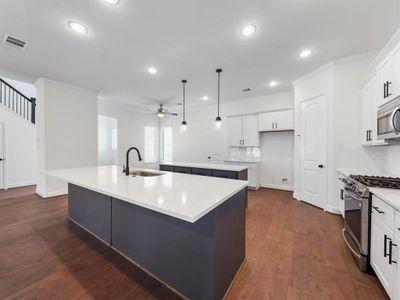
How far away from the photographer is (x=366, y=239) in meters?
1.71

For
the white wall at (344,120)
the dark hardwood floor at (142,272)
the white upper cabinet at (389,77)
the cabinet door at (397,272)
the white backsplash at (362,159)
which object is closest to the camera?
the cabinet door at (397,272)

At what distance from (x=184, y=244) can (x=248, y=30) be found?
2.66m

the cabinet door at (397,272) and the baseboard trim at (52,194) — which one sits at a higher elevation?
the cabinet door at (397,272)

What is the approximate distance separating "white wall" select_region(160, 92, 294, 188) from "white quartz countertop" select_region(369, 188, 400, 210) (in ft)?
11.5

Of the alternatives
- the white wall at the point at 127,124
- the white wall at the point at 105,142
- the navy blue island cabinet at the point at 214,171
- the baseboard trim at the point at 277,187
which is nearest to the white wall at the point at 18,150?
the white wall at the point at 105,142

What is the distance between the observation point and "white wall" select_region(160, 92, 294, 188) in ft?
16.4

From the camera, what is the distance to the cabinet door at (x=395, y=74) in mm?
1778

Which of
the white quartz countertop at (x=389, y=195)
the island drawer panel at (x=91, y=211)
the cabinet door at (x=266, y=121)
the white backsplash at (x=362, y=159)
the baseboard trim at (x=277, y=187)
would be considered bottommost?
the baseboard trim at (x=277, y=187)

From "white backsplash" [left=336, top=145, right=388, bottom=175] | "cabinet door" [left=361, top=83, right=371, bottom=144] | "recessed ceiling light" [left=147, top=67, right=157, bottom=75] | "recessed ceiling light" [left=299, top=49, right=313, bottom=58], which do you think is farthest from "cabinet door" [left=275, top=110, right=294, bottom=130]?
"recessed ceiling light" [left=147, top=67, right=157, bottom=75]

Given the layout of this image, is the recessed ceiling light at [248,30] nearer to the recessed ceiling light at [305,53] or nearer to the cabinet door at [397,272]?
the recessed ceiling light at [305,53]

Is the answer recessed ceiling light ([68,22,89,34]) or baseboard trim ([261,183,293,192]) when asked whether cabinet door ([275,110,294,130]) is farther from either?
recessed ceiling light ([68,22,89,34])

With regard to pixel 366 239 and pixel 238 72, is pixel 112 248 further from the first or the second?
pixel 238 72

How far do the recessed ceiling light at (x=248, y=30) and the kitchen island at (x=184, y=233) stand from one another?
6.63ft

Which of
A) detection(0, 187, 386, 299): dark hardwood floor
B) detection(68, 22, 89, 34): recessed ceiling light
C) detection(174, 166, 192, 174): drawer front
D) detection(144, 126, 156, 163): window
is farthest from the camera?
detection(144, 126, 156, 163): window
